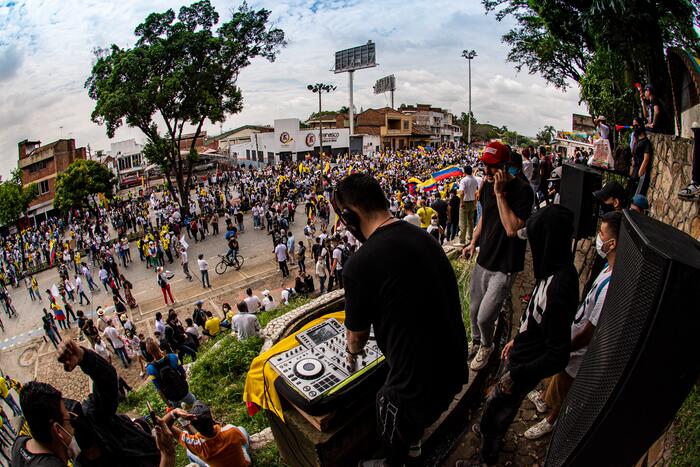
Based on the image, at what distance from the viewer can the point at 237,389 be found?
5.66m

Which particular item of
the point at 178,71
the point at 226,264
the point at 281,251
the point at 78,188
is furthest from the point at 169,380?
the point at 78,188

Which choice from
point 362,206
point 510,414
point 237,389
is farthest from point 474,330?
point 237,389

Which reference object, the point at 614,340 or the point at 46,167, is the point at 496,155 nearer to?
the point at 614,340

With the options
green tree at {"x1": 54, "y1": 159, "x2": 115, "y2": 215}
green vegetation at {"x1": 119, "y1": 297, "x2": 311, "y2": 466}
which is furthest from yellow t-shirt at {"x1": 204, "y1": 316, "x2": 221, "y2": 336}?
green tree at {"x1": 54, "y1": 159, "x2": 115, "y2": 215}

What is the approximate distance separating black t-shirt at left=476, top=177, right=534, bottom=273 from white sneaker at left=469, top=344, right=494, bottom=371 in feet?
2.45

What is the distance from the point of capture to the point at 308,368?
256cm

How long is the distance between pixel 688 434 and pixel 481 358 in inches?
55.1

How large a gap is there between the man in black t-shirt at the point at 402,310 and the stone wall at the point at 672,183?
13.1ft

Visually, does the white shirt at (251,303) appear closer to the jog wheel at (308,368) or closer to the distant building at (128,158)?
the jog wheel at (308,368)

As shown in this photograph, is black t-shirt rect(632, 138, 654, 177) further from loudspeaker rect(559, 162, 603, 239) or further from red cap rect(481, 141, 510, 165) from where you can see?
red cap rect(481, 141, 510, 165)

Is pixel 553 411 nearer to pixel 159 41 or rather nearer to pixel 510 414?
pixel 510 414

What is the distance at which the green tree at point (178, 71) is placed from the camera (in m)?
21.2

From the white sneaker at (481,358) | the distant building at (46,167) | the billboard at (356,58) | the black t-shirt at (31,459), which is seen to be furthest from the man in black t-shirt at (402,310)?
the billboard at (356,58)

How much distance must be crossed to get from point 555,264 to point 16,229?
47.2 metres
